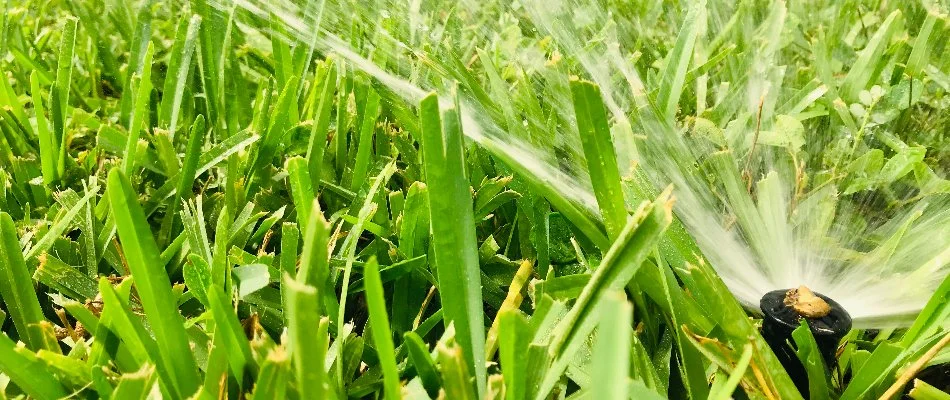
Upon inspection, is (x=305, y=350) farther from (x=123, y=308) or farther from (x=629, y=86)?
(x=629, y=86)

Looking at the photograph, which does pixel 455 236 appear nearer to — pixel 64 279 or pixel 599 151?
pixel 599 151

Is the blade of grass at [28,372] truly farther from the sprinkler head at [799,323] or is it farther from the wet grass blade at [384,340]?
the sprinkler head at [799,323]

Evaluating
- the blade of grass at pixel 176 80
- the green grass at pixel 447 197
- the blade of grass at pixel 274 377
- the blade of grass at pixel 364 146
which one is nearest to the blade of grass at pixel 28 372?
the green grass at pixel 447 197

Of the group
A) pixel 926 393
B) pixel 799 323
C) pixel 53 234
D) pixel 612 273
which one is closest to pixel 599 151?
pixel 612 273

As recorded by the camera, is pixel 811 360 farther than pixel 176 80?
No

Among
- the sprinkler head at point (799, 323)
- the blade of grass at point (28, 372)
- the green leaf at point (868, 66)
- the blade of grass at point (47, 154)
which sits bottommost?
the blade of grass at point (47, 154)

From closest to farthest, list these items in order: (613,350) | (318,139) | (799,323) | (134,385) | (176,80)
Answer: (613,350)
(134,385)
(799,323)
(318,139)
(176,80)

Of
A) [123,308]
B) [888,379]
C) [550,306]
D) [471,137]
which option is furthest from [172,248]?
[888,379]
